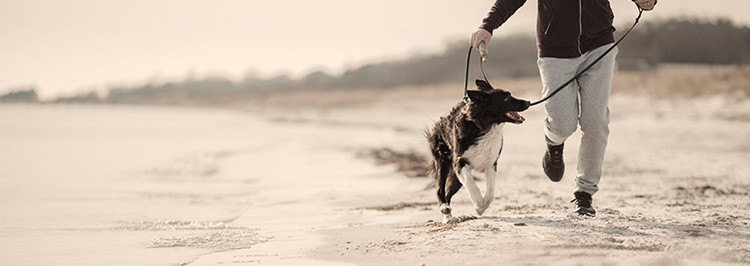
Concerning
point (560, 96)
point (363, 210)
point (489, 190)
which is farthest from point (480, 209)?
point (363, 210)

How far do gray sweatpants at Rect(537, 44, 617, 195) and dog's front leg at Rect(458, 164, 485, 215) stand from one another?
2.39ft

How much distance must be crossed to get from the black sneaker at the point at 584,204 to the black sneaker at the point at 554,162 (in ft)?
0.81

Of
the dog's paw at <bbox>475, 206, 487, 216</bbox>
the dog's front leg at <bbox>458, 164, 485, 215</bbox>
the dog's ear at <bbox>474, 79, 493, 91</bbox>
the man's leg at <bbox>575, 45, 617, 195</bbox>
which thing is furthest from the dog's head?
the dog's paw at <bbox>475, 206, 487, 216</bbox>

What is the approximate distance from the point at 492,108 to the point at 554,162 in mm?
785

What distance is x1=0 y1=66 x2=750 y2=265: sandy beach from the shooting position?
3.84 m

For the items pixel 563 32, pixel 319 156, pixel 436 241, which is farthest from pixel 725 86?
pixel 436 241

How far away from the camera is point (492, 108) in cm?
479

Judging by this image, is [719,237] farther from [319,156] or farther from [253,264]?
[319,156]

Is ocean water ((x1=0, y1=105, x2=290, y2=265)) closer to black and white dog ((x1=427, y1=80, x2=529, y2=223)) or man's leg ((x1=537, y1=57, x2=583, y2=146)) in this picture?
black and white dog ((x1=427, y1=80, x2=529, y2=223))

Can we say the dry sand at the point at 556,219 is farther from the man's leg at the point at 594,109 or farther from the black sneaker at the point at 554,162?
the man's leg at the point at 594,109

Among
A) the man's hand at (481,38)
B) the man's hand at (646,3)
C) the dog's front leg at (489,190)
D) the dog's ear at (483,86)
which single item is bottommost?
the dog's front leg at (489,190)

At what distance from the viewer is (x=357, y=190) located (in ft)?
25.5

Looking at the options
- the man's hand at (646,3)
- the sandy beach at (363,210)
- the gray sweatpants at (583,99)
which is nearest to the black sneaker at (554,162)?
the gray sweatpants at (583,99)

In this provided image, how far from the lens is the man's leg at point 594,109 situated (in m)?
4.74
